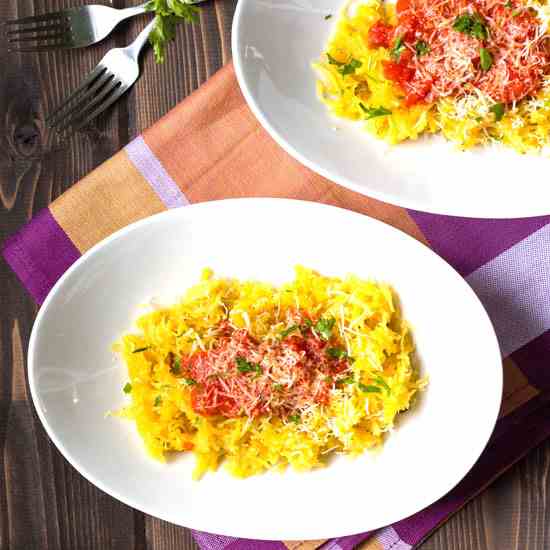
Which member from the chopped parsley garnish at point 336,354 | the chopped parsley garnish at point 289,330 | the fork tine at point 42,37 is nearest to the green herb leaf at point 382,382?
the chopped parsley garnish at point 336,354

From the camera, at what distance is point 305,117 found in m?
2.61

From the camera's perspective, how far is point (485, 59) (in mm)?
2480

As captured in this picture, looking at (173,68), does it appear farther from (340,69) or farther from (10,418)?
(10,418)

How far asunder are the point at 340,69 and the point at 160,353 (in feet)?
4.10

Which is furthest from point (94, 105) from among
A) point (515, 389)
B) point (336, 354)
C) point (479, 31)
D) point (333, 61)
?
point (515, 389)

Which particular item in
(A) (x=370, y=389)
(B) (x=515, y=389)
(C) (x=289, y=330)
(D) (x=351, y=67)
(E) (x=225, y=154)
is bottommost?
(B) (x=515, y=389)

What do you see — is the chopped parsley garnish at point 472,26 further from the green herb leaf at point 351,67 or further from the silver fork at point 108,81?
the silver fork at point 108,81

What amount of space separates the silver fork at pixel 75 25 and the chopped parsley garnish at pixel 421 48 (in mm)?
1135

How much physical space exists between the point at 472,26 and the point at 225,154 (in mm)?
1027

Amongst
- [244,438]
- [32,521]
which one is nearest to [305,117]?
[244,438]

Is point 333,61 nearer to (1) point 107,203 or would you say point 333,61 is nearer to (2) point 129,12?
(2) point 129,12

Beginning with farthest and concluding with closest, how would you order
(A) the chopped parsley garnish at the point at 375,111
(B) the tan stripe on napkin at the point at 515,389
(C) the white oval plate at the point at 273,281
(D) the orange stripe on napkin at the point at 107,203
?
(D) the orange stripe on napkin at the point at 107,203 < (B) the tan stripe on napkin at the point at 515,389 < (A) the chopped parsley garnish at the point at 375,111 < (C) the white oval plate at the point at 273,281

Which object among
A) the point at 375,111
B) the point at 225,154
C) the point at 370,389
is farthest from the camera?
the point at 225,154

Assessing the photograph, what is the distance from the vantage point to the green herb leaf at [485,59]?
2.48m
